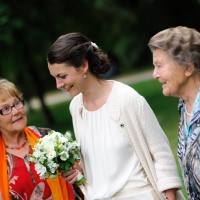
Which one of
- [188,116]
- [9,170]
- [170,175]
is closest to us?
[188,116]

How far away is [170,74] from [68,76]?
84 centimetres

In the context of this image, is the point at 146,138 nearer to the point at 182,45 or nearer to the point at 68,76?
the point at 68,76

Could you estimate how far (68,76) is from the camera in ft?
13.2

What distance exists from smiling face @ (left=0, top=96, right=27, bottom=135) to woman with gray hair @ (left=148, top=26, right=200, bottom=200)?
61.0 inches

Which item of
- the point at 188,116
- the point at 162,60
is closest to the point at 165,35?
the point at 162,60

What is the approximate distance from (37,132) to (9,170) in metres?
0.45

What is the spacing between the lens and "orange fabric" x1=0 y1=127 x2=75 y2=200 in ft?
15.3

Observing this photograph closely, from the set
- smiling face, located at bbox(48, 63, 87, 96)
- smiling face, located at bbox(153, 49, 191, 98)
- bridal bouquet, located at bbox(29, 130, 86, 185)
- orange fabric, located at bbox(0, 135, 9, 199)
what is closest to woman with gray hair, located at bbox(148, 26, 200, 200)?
smiling face, located at bbox(153, 49, 191, 98)

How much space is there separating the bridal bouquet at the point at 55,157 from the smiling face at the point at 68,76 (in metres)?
0.47

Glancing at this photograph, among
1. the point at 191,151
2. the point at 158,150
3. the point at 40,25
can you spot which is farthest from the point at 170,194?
the point at 40,25

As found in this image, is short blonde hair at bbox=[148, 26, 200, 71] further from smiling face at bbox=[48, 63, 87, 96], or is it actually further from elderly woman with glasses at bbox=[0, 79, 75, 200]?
elderly woman with glasses at bbox=[0, 79, 75, 200]

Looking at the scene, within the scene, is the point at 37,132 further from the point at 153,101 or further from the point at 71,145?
the point at 153,101

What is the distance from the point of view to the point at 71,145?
4250 millimetres

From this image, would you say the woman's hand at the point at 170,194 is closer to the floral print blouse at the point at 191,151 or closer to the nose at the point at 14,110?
the floral print blouse at the point at 191,151
